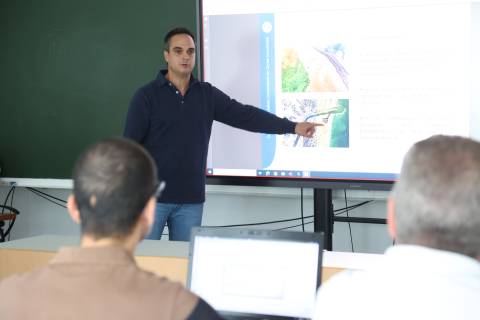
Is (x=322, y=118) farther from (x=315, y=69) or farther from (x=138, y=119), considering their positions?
(x=138, y=119)

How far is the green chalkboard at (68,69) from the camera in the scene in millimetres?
4199

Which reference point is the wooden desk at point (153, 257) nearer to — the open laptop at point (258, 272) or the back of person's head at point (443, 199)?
the open laptop at point (258, 272)

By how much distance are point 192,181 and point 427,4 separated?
5.16 ft

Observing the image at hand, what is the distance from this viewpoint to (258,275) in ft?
5.06

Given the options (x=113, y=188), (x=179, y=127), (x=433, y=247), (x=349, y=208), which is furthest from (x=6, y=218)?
(x=433, y=247)

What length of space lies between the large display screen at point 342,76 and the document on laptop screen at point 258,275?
207cm

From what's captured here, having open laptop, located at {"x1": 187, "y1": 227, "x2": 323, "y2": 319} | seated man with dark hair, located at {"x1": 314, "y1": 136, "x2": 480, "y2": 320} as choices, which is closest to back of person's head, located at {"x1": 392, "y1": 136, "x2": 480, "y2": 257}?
seated man with dark hair, located at {"x1": 314, "y1": 136, "x2": 480, "y2": 320}

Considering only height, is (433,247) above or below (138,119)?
below

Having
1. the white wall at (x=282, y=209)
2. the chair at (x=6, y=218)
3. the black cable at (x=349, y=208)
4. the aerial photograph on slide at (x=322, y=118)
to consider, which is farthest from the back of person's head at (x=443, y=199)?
the chair at (x=6, y=218)

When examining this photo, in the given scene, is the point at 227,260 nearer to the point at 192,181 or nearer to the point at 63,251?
the point at 63,251

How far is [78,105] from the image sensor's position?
441 centimetres

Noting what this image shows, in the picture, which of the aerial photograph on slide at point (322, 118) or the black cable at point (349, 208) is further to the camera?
the black cable at point (349, 208)

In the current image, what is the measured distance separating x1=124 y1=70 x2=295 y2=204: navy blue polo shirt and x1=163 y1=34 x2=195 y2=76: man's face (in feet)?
0.29

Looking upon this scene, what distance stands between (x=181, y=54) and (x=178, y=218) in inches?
35.0
